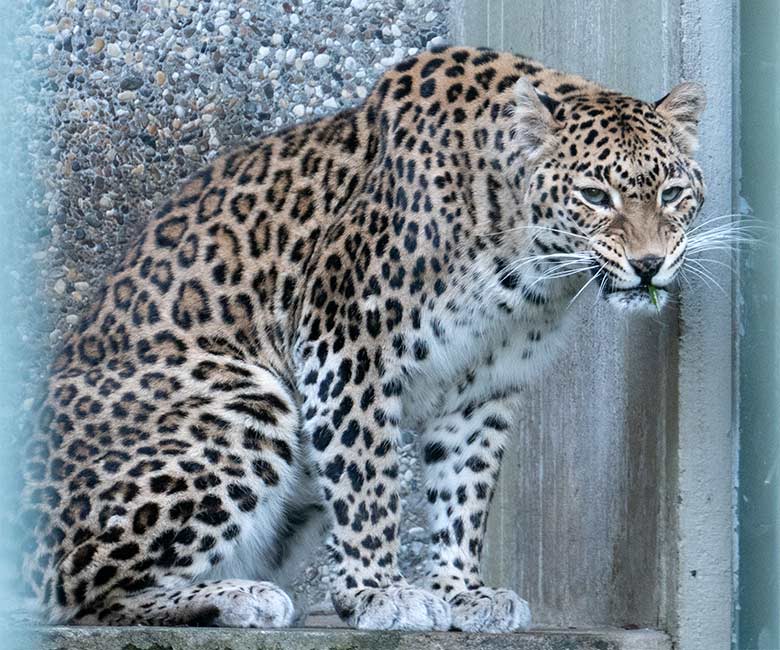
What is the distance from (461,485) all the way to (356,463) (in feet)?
2.09

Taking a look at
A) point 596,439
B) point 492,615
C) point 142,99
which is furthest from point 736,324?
point 142,99

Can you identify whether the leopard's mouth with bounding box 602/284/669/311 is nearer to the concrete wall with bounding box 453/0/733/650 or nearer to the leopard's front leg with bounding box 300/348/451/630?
the concrete wall with bounding box 453/0/733/650

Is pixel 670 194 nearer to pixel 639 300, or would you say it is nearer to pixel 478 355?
pixel 639 300

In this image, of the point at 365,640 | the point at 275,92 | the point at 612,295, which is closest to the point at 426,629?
the point at 365,640

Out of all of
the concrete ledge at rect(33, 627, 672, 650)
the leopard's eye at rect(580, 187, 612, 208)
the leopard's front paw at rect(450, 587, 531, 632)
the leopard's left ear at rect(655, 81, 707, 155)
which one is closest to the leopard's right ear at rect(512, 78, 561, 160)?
the leopard's eye at rect(580, 187, 612, 208)

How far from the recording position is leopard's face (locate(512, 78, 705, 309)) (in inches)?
195

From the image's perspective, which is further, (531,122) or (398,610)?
(531,122)

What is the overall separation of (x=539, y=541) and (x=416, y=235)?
2.10 m

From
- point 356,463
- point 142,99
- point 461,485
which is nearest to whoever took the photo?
point 356,463

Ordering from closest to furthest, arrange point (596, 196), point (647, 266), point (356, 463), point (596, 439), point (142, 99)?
point (647, 266)
point (596, 196)
point (356, 463)
point (596, 439)
point (142, 99)

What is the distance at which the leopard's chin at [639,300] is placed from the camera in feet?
16.2

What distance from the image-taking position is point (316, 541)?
19.8 feet

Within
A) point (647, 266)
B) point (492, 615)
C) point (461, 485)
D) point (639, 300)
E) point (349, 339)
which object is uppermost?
point (647, 266)

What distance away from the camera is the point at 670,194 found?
16.7 ft
